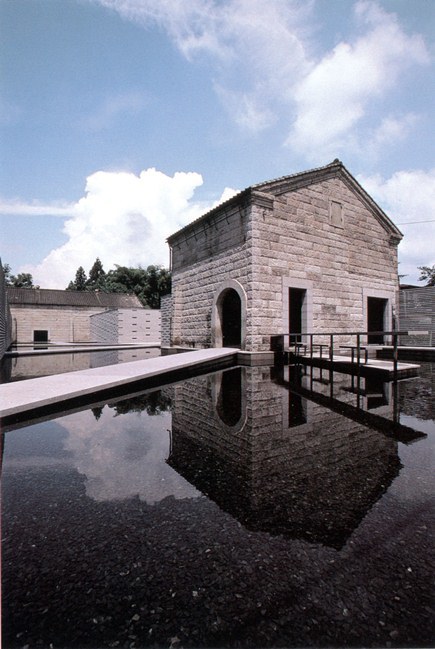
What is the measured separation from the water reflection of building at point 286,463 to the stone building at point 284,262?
6174mm

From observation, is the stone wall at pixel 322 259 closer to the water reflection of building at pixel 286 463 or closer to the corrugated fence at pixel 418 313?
the corrugated fence at pixel 418 313

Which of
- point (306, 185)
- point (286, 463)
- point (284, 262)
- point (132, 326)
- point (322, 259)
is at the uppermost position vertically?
point (306, 185)

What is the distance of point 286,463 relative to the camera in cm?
264

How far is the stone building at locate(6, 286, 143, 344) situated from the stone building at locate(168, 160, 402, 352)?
→ 70.3 ft

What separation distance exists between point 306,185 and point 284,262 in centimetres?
307

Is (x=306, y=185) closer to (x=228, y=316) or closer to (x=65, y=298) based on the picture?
(x=228, y=316)

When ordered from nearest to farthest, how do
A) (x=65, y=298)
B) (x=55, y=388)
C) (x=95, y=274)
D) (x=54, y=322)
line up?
Result: (x=55, y=388)
(x=54, y=322)
(x=65, y=298)
(x=95, y=274)

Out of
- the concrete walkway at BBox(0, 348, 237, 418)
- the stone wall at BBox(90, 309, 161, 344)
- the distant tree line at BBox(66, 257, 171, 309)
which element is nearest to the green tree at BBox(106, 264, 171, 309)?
the distant tree line at BBox(66, 257, 171, 309)

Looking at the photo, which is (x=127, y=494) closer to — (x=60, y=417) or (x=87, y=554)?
(x=87, y=554)

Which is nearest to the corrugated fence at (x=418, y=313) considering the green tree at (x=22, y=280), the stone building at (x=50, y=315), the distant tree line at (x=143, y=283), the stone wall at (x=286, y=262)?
the stone wall at (x=286, y=262)

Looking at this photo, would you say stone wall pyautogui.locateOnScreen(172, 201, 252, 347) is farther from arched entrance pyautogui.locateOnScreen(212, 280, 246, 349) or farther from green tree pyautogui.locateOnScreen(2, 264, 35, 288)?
green tree pyautogui.locateOnScreen(2, 264, 35, 288)

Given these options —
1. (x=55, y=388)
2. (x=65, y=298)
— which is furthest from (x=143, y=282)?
(x=55, y=388)

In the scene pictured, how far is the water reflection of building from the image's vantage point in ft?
6.23

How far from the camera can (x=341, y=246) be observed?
41.1 ft
